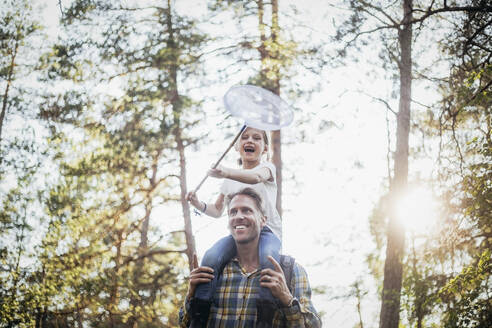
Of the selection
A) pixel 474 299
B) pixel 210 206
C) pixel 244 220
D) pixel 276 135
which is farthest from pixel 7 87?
pixel 474 299

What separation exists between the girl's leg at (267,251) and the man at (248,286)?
1.7 inches

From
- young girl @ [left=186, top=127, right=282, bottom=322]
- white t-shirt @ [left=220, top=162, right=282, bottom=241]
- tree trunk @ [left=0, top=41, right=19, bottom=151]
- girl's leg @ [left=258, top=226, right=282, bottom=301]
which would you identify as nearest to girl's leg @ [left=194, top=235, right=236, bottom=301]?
young girl @ [left=186, top=127, right=282, bottom=322]

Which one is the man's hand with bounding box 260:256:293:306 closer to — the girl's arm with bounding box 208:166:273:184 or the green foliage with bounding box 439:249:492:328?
the girl's arm with bounding box 208:166:273:184

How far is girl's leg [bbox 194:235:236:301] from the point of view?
222 cm

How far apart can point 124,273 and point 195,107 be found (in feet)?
12.8

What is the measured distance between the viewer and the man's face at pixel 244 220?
8.07ft

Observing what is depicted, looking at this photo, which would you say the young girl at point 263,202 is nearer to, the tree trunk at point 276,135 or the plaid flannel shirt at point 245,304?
the plaid flannel shirt at point 245,304

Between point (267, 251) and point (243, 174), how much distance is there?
0.64 m

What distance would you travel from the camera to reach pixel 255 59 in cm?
796

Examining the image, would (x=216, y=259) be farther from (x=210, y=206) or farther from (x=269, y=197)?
(x=210, y=206)

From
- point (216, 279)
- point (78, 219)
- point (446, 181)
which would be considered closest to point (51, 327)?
point (78, 219)

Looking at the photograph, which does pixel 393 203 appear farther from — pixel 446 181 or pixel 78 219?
pixel 78 219

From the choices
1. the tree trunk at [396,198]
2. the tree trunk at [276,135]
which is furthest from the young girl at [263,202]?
the tree trunk at [396,198]

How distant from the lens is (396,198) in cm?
702
